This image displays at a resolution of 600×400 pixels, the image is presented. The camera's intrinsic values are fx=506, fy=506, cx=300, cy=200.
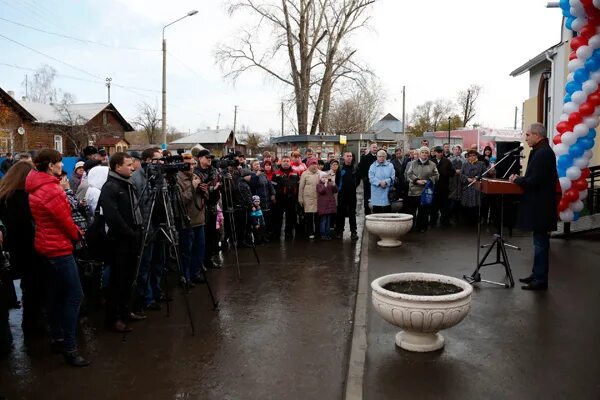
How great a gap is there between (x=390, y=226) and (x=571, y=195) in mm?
3365

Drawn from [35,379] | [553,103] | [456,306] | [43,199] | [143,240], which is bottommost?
[35,379]

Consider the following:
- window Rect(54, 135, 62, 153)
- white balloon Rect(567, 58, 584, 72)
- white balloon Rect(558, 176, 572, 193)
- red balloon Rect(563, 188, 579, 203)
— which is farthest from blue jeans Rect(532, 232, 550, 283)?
window Rect(54, 135, 62, 153)

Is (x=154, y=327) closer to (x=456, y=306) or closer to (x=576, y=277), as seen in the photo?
(x=456, y=306)

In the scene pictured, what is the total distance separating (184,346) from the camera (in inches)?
197

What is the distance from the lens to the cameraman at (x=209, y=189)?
7234 mm

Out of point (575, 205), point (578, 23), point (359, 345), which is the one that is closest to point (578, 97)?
point (578, 23)

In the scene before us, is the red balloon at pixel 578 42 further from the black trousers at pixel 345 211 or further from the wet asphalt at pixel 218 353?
the wet asphalt at pixel 218 353

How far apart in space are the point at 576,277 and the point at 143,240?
18.8 ft

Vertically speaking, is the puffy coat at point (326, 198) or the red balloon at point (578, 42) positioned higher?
the red balloon at point (578, 42)

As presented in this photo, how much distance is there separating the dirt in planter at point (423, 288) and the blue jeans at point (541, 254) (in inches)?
74.3

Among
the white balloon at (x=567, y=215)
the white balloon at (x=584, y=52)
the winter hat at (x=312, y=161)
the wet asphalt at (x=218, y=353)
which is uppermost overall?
the white balloon at (x=584, y=52)

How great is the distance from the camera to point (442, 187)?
11.9 m

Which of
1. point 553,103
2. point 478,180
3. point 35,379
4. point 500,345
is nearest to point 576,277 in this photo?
point 478,180

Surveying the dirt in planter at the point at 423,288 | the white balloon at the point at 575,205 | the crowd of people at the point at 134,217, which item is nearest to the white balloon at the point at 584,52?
the white balloon at the point at 575,205
